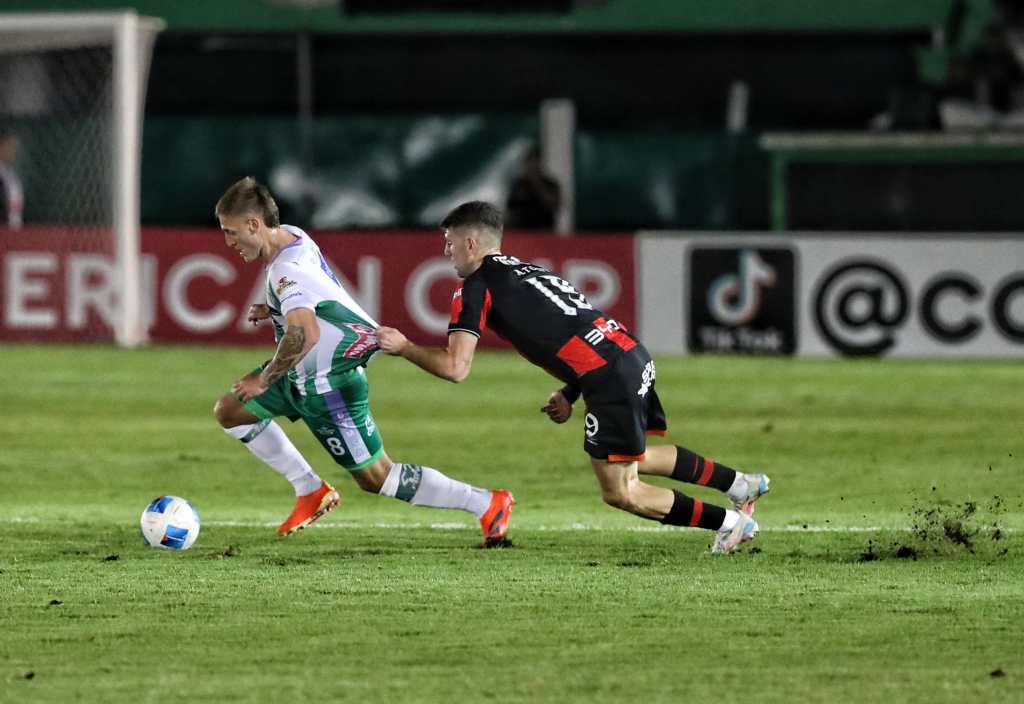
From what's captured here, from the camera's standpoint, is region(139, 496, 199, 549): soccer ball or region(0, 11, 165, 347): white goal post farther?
region(0, 11, 165, 347): white goal post

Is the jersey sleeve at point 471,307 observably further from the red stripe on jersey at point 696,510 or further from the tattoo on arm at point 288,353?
the red stripe on jersey at point 696,510

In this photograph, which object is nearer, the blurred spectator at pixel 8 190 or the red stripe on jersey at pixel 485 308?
the red stripe on jersey at pixel 485 308

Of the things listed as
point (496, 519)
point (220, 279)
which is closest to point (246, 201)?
point (496, 519)

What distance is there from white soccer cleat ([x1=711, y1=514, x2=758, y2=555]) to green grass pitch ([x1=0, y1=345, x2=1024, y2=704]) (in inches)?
3.4

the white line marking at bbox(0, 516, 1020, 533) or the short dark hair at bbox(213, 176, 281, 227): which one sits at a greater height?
the short dark hair at bbox(213, 176, 281, 227)

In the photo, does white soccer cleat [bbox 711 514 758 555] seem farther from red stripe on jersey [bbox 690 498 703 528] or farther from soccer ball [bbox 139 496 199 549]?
soccer ball [bbox 139 496 199 549]

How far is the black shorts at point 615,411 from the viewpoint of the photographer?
838cm

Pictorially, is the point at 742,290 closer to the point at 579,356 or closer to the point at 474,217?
the point at 579,356

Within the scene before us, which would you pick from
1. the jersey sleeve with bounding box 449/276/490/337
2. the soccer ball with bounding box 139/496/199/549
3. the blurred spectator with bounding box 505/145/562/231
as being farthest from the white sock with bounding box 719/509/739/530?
the blurred spectator with bounding box 505/145/562/231

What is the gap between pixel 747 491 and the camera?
356 inches

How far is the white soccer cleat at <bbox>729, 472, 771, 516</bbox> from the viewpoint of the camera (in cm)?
904

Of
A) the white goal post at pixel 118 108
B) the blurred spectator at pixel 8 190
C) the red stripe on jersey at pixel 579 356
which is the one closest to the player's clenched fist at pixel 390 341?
the red stripe on jersey at pixel 579 356

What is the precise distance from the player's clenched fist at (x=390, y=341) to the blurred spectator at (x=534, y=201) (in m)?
11.9

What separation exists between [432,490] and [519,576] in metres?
1.03
